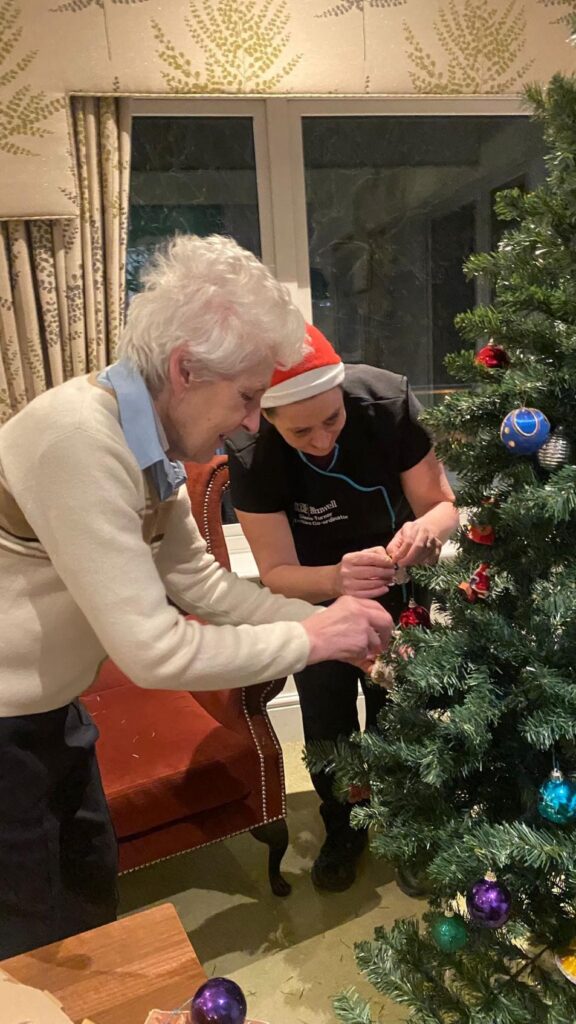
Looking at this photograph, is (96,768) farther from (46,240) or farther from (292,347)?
(46,240)

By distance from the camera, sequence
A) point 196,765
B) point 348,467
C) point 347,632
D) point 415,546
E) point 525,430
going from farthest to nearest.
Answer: point 196,765
point 348,467
point 415,546
point 347,632
point 525,430

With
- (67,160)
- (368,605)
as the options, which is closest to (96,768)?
(368,605)

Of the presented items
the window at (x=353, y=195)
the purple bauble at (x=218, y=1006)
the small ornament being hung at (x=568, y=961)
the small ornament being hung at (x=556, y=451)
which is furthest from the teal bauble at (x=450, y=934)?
the window at (x=353, y=195)

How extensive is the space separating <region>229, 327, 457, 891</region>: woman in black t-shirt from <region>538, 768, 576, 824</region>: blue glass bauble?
1.83 ft

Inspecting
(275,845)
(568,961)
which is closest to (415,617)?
(568,961)

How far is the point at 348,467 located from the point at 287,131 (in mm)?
1509

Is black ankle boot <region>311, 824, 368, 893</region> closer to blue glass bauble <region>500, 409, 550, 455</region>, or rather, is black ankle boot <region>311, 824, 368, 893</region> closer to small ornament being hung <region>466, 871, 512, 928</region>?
Answer: small ornament being hung <region>466, 871, 512, 928</region>

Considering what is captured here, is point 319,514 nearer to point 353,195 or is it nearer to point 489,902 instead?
point 489,902

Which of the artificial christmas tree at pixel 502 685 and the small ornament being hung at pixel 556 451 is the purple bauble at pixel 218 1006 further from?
the small ornament being hung at pixel 556 451

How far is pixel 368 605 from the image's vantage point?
1188 mm

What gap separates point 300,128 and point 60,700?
216 cm

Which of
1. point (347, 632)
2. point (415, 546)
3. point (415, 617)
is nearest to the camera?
point (347, 632)

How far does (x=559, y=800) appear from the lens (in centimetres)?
91

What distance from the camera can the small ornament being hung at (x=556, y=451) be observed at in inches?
35.4
